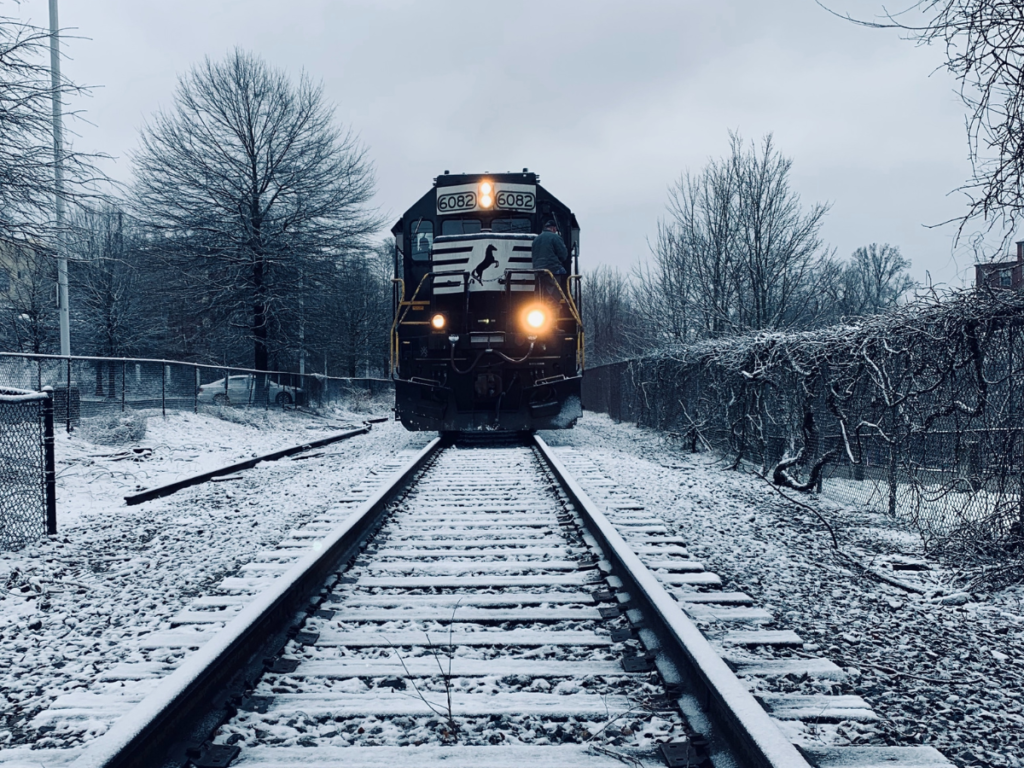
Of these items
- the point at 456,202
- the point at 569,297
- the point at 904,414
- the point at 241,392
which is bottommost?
the point at 904,414

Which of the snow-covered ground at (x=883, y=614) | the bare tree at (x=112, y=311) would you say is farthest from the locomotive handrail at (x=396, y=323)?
the bare tree at (x=112, y=311)

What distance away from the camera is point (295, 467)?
33.2 feet

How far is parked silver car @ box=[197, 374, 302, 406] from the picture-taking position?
60.0ft

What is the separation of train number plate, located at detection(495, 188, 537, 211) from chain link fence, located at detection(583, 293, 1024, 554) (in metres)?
3.76

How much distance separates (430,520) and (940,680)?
3964 millimetres

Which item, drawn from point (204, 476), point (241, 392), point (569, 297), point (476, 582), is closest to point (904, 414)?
point (476, 582)

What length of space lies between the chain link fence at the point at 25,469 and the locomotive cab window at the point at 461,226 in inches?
275

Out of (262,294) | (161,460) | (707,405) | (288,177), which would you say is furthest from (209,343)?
(707,405)

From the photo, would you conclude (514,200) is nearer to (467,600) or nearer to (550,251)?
(550,251)

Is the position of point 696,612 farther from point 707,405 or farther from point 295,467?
point 707,405

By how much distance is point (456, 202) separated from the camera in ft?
37.9

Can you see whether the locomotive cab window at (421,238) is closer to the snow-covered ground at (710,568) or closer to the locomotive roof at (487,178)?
the locomotive roof at (487,178)

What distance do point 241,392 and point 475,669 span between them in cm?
1823

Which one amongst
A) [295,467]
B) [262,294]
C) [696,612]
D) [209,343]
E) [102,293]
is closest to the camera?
[696,612]
